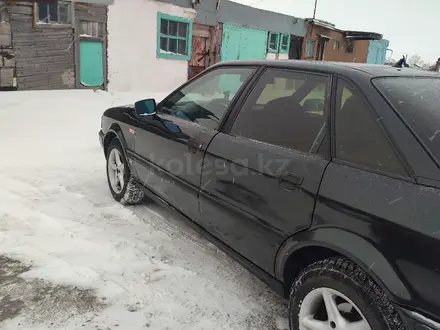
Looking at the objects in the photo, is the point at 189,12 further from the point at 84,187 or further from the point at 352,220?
the point at 352,220

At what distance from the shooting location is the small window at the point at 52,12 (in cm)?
926

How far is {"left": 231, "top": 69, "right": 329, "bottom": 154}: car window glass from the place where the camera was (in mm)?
2188

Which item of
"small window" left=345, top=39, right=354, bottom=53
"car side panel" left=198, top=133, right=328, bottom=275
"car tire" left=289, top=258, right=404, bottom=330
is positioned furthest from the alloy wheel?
"small window" left=345, top=39, right=354, bottom=53

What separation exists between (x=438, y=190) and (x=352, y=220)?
38 cm

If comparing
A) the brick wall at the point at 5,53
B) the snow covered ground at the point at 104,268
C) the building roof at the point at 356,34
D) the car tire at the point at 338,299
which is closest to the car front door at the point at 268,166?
the car tire at the point at 338,299

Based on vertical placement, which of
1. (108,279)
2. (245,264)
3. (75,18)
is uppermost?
(75,18)

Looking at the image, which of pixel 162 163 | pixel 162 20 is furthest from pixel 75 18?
pixel 162 163

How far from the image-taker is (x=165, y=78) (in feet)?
41.7

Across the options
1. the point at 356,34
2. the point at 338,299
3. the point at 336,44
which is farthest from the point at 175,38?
the point at 356,34

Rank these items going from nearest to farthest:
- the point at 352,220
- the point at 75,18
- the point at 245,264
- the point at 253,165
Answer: the point at 352,220
the point at 253,165
the point at 245,264
the point at 75,18

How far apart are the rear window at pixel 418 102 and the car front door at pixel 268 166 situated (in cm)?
33

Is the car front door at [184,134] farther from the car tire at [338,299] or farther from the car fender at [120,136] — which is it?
the car tire at [338,299]

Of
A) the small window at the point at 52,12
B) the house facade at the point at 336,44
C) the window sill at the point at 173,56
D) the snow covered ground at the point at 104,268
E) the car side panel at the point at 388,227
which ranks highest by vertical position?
the house facade at the point at 336,44

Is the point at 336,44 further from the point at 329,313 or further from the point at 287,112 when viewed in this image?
the point at 329,313
